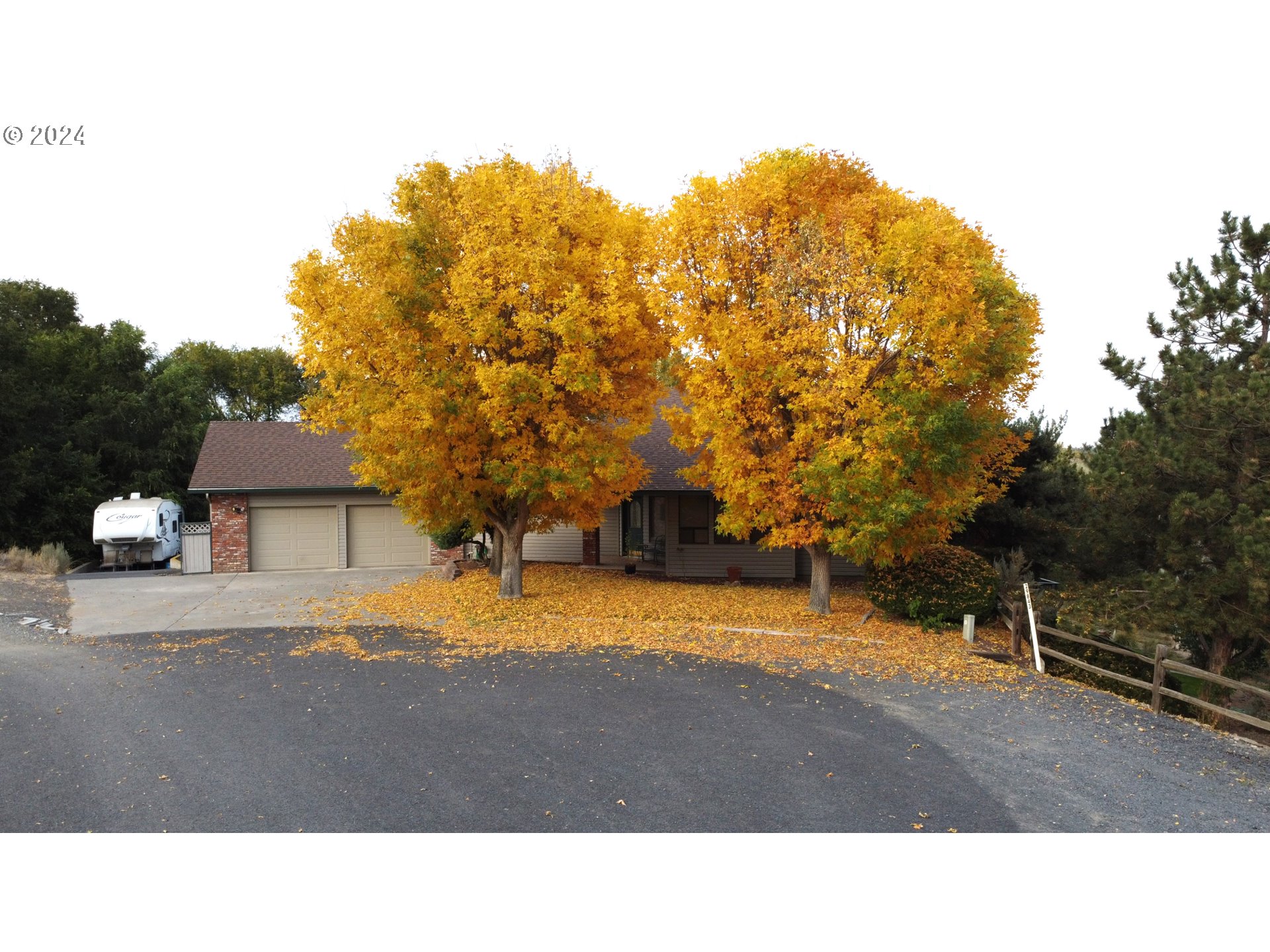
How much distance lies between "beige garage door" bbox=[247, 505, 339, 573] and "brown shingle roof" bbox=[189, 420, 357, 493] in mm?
908

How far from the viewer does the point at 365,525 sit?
2341 cm

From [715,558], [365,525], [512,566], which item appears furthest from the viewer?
[365,525]

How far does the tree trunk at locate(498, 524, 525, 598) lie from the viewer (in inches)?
623

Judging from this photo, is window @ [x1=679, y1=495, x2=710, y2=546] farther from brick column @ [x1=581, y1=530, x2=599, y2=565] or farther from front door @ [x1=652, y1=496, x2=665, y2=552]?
brick column @ [x1=581, y1=530, x2=599, y2=565]

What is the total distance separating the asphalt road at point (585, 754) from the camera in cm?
572

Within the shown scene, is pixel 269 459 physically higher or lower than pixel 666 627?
higher

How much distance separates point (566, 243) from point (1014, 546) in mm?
13122

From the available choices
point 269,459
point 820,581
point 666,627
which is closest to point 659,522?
point 820,581

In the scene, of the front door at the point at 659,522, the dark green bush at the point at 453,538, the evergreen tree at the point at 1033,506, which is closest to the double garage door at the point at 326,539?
the dark green bush at the point at 453,538

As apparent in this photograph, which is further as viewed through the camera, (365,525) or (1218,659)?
(365,525)

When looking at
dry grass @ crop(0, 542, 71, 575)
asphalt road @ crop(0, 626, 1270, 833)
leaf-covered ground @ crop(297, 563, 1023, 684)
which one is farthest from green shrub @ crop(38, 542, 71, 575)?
asphalt road @ crop(0, 626, 1270, 833)

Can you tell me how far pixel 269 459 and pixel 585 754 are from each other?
20165 millimetres

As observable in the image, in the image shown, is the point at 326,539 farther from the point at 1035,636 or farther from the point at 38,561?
the point at 1035,636

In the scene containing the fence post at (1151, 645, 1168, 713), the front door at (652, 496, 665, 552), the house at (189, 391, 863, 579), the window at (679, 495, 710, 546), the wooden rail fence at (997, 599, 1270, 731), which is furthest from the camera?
the front door at (652, 496, 665, 552)
